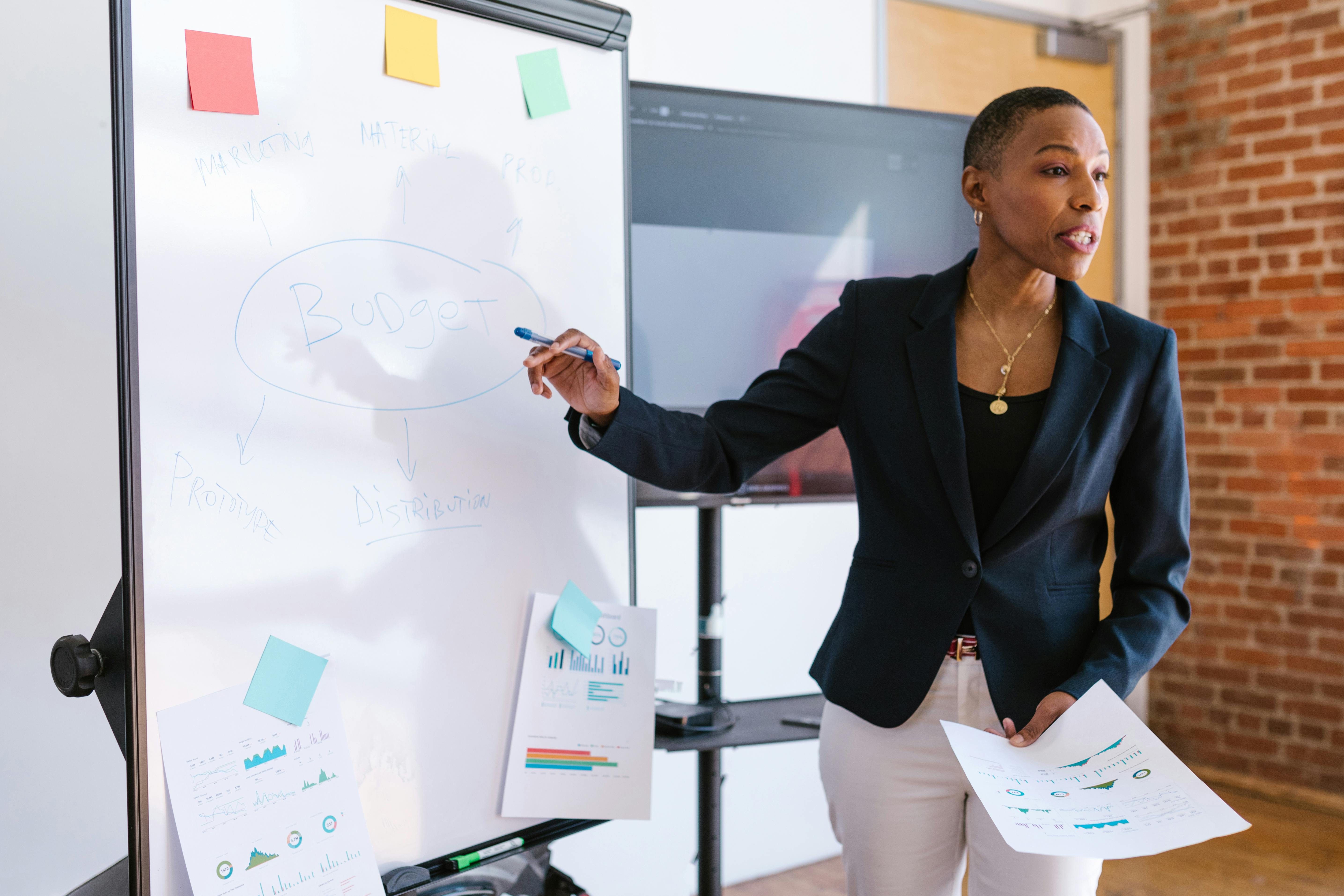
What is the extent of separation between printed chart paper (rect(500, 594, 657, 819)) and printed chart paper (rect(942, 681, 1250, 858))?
16.4 inches

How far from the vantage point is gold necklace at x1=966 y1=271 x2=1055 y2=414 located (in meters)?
1.21

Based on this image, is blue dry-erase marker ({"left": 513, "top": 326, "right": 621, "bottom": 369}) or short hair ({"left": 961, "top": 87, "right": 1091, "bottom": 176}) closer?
blue dry-erase marker ({"left": 513, "top": 326, "right": 621, "bottom": 369})

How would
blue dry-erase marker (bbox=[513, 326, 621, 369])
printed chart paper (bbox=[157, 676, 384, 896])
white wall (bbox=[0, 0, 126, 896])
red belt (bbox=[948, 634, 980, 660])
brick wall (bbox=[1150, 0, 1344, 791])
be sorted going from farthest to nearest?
brick wall (bbox=[1150, 0, 1344, 791])
white wall (bbox=[0, 0, 126, 896])
red belt (bbox=[948, 634, 980, 660])
blue dry-erase marker (bbox=[513, 326, 621, 369])
printed chart paper (bbox=[157, 676, 384, 896])

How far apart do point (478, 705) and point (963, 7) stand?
2.52 metres

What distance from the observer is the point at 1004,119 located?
1218 mm

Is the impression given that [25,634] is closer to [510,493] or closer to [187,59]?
[510,493]

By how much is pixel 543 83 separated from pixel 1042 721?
3.23ft

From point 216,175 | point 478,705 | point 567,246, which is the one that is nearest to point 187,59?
point 216,175

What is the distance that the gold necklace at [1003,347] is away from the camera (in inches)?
47.7

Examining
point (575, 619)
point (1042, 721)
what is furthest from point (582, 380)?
point (1042, 721)

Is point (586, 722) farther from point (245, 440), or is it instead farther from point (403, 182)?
point (403, 182)

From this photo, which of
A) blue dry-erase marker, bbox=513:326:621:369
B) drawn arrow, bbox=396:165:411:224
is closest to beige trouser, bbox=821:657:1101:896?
blue dry-erase marker, bbox=513:326:621:369

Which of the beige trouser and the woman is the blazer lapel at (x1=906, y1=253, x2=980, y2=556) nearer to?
the woman

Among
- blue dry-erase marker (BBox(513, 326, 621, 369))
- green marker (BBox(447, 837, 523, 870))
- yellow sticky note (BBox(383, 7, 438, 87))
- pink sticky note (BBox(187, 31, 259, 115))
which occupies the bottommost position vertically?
green marker (BBox(447, 837, 523, 870))
